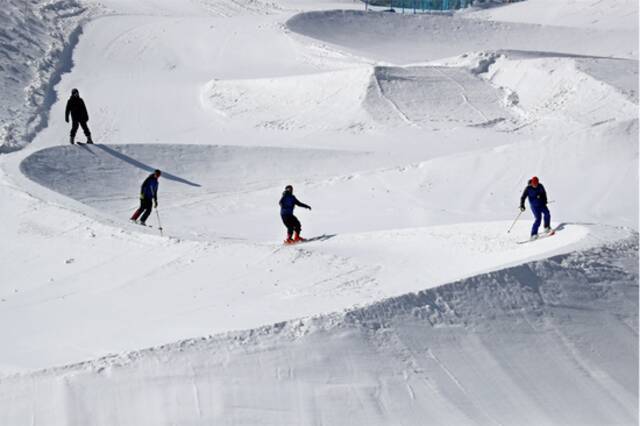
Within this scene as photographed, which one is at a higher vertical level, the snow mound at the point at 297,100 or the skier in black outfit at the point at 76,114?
the skier in black outfit at the point at 76,114

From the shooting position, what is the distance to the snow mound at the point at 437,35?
114 ft

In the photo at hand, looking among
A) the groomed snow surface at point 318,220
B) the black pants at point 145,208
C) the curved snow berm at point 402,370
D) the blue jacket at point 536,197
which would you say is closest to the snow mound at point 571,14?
the groomed snow surface at point 318,220

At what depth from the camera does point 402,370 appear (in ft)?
36.4

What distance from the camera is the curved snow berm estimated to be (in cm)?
1030

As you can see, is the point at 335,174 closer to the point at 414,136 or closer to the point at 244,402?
the point at 414,136

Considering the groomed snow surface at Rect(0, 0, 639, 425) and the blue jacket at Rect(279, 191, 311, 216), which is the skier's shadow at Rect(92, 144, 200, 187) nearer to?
the groomed snow surface at Rect(0, 0, 639, 425)

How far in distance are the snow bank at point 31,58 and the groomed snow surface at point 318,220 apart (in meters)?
0.11

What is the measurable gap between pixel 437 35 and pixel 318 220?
17.8 metres

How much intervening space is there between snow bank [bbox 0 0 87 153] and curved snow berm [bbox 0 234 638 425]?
14254mm

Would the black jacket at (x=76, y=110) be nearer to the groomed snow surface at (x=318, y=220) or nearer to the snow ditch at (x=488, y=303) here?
the groomed snow surface at (x=318, y=220)

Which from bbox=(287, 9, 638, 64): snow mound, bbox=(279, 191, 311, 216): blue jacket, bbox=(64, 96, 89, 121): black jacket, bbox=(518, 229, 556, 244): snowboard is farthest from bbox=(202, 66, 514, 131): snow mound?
bbox=(518, 229, 556, 244): snowboard

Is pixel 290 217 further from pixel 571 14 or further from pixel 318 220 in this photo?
pixel 571 14

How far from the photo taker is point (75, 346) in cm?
1168

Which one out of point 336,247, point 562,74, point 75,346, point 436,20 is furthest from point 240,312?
point 436,20
